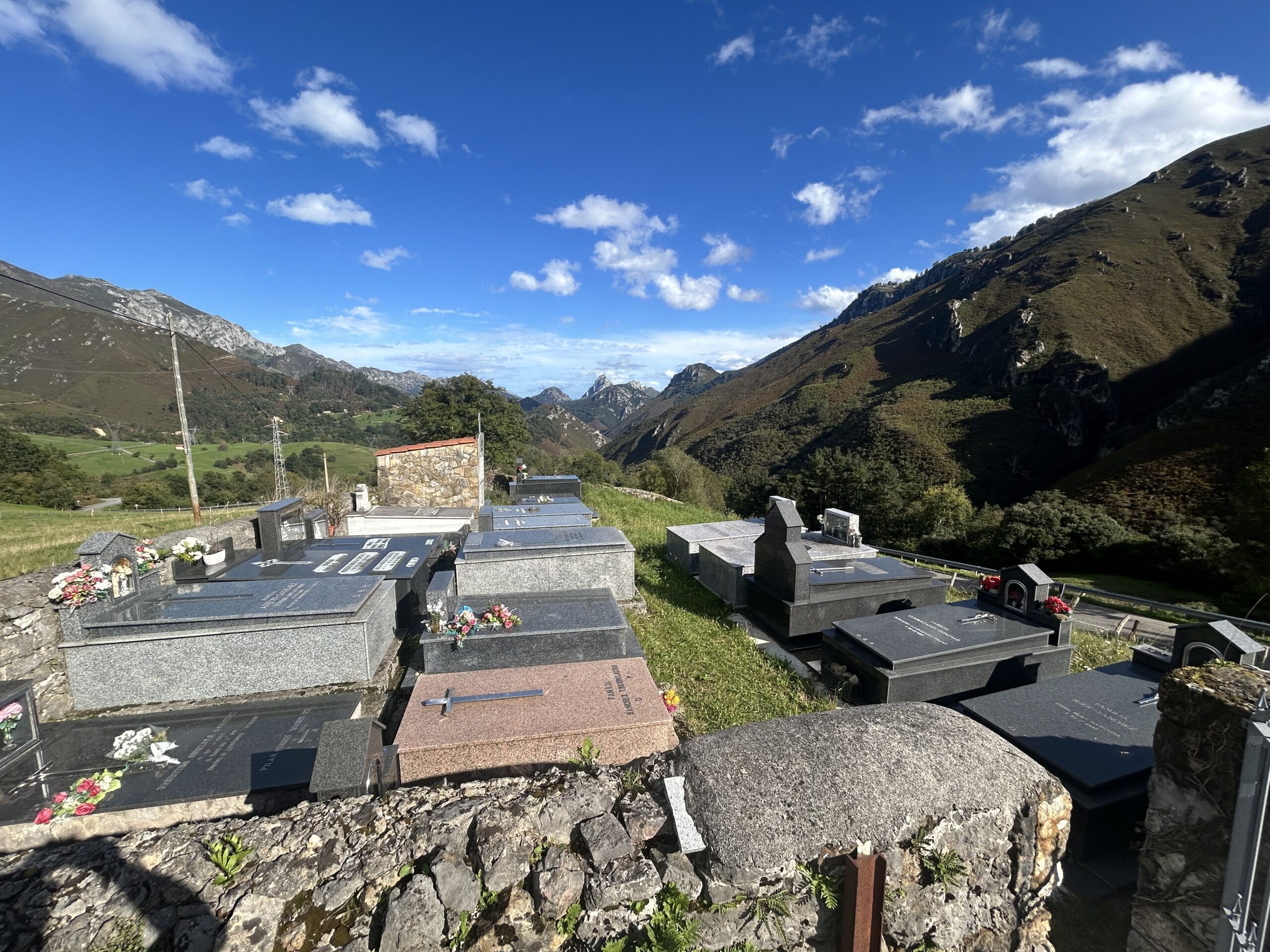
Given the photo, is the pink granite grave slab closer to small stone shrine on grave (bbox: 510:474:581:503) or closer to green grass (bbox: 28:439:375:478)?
small stone shrine on grave (bbox: 510:474:581:503)

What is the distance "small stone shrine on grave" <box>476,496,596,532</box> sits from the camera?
10945 millimetres

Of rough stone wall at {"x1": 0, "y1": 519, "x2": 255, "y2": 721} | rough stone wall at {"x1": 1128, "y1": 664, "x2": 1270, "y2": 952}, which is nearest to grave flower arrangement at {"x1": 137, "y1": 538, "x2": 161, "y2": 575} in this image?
rough stone wall at {"x1": 0, "y1": 519, "x2": 255, "y2": 721}

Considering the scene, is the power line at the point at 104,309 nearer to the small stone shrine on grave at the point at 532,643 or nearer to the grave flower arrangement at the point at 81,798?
the grave flower arrangement at the point at 81,798

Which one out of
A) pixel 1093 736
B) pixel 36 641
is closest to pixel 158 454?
pixel 36 641

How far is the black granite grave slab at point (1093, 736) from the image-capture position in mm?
3689

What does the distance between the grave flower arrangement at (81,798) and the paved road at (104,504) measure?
3879 cm

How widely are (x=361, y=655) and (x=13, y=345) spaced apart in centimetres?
17945

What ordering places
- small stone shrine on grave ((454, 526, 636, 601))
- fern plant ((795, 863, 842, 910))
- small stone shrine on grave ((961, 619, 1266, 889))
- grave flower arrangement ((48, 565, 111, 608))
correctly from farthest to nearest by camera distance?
small stone shrine on grave ((454, 526, 636, 601))
grave flower arrangement ((48, 565, 111, 608))
small stone shrine on grave ((961, 619, 1266, 889))
fern plant ((795, 863, 842, 910))

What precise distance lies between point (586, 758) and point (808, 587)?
532 centimetres

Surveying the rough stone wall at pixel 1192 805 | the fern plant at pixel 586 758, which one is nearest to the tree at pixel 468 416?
the fern plant at pixel 586 758

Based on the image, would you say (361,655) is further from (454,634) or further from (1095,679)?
(1095,679)

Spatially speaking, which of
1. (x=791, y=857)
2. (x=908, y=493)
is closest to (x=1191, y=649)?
(x=791, y=857)

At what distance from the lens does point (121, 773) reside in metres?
4.12

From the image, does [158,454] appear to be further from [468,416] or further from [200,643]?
[200,643]
